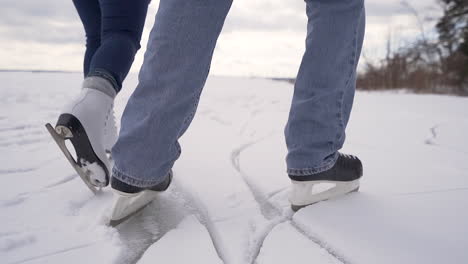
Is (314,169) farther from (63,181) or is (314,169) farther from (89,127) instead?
(63,181)

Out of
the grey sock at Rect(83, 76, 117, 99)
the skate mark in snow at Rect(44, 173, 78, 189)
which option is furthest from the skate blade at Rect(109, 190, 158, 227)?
the skate mark in snow at Rect(44, 173, 78, 189)

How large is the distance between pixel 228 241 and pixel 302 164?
0.26m

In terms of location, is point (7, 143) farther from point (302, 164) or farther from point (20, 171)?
point (302, 164)

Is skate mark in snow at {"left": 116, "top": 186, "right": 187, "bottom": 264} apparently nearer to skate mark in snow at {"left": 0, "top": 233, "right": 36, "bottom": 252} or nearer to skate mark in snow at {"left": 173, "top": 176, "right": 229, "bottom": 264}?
skate mark in snow at {"left": 173, "top": 176, "right": 229, "bottom": 264}

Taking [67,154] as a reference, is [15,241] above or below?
below

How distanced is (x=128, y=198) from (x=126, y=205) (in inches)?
0.6

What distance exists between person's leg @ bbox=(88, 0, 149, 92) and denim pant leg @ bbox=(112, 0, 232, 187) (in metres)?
0.18

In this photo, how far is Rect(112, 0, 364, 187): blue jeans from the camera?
27.9 inches

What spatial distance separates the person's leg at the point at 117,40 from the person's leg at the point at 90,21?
27 cm

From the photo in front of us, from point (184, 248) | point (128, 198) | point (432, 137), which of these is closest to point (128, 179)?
point (128, 198)

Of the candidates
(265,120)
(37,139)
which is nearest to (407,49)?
(265,120)

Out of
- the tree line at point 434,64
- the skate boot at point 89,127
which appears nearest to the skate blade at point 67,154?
the skate boot at point 89,127

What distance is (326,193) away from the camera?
3.01ft

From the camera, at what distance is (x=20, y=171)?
1.17 metres
